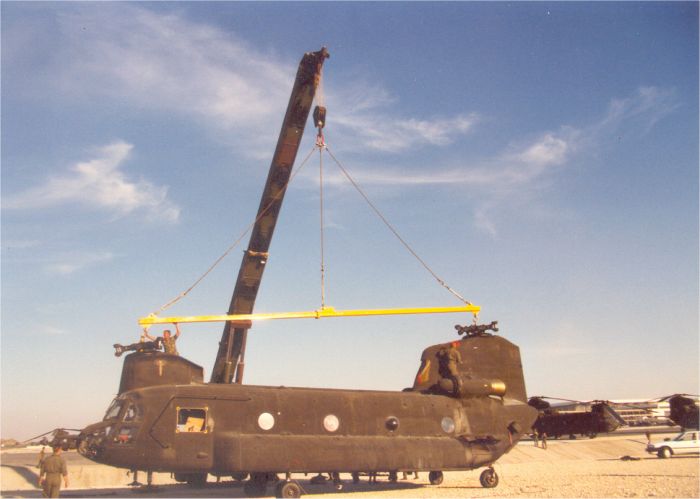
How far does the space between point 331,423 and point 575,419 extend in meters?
8.98

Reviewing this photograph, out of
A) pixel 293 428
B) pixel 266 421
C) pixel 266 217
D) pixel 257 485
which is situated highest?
pixel 266 217

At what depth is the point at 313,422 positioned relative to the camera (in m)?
16.8

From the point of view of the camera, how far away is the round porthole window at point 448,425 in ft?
60.7

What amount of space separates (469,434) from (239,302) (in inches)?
497

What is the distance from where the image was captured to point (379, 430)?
17.5 m

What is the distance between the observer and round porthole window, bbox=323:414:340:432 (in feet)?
55.4

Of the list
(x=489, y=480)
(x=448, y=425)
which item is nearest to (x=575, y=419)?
(x=489, y=480)

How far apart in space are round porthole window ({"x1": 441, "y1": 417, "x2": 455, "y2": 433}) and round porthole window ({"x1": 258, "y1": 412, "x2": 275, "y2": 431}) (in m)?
5.81

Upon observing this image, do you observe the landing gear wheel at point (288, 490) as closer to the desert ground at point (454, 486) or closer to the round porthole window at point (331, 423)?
the desert ground at point (454, 486)

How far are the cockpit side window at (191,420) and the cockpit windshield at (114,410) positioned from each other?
1920 mm

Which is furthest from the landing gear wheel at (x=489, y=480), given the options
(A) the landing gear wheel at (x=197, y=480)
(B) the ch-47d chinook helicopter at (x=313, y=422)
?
(A) the landing gear wheel at (x=197, y=480)

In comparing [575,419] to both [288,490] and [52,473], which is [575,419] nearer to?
[288,490]

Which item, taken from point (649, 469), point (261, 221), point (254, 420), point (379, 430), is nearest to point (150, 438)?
point (254, 420)

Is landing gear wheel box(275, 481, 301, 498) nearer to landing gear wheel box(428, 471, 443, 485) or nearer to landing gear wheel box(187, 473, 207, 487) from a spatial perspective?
landing gear wheel box(187, 473, 207, 487)
